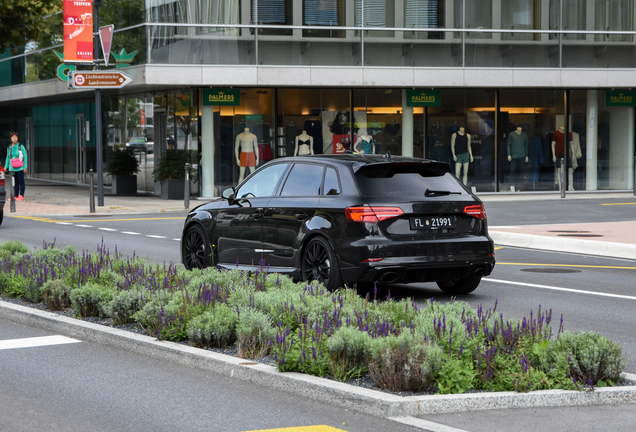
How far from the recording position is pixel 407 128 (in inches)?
1250

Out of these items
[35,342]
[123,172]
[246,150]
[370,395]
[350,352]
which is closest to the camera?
[370,395]

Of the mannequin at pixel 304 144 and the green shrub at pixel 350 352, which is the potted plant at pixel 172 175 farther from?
the green shrub at pixel 350 352

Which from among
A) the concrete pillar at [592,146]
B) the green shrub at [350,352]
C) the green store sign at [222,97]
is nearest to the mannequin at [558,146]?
the concrete pillar at [592,146]

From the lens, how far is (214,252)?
11.6m

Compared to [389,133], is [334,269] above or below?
below

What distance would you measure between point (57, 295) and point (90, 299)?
569mm

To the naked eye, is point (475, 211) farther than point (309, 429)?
Yes

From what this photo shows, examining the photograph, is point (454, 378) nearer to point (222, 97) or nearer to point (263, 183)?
point (263, 183)

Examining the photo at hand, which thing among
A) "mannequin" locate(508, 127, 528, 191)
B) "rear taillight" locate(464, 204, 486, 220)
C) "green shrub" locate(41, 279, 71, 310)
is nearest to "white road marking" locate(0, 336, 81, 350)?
"green shrub" locate(41, 279, 71, 310)

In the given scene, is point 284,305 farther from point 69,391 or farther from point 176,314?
point 69,391

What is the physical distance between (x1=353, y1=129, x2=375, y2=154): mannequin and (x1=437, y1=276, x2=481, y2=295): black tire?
67.3 ft

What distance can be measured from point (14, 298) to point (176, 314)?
303cm

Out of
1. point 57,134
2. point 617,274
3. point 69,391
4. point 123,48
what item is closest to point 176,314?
point 69,391

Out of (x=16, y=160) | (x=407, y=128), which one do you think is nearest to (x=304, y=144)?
(x=407, y=128)
